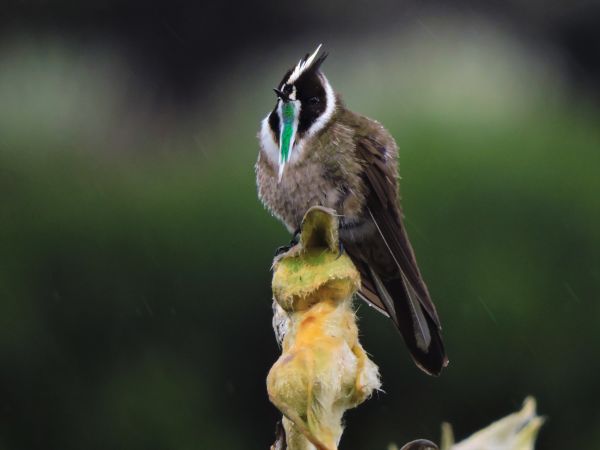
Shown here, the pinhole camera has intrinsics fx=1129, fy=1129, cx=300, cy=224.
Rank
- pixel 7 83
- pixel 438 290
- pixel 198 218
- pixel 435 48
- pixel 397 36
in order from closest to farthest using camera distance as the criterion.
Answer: pixel 438 290, pixel 198 218, pixel 7 83, pixel 435 48, pixel 397 36

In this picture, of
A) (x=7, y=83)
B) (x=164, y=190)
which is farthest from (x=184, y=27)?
(x=164, y=190)

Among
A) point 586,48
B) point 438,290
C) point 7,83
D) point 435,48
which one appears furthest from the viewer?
point 586,48

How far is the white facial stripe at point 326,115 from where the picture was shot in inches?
97.9

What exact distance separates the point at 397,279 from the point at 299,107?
411 mm

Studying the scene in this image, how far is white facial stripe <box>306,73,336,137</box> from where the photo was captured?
249 cm

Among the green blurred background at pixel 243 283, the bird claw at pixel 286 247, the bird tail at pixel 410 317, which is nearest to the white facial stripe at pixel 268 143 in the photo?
the bird tail at pixel 410 317

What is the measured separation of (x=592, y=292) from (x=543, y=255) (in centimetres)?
27

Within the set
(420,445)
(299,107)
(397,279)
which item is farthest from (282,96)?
(420,445)

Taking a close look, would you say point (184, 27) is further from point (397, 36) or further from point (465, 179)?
point (465, 179)

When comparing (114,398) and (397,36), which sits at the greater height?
(397,36)

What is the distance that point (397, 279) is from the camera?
2.36m

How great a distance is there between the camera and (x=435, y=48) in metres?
7.43

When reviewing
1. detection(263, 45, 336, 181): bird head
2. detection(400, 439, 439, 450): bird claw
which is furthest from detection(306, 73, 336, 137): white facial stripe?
detection(400, 439, 439, 450): bird claw

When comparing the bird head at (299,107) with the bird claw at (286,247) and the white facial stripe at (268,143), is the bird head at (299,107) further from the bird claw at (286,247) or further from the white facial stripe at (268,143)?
the bird claw at (286,247)
